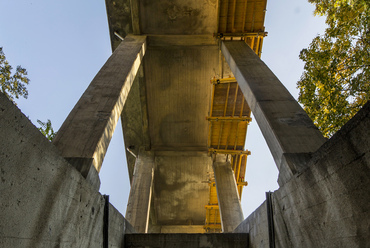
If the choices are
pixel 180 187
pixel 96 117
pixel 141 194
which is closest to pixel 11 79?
pixel 96 117

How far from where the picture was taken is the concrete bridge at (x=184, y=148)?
110 inches

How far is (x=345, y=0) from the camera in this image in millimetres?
7320

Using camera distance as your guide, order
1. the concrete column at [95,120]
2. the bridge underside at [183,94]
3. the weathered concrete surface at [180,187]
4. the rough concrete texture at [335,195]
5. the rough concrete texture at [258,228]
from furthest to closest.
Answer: the weathered concrete surface at [180,187]
the bridge underside at [183,94]
the rough concrete texture at [258,228]
the concrete column at [95,120]
the rough concrete texture at [335,195]

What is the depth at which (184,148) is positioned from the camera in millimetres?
18328

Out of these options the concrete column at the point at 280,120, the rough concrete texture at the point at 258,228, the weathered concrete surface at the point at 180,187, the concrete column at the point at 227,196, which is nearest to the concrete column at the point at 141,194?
the weathered concrete surface at the point at 180,187

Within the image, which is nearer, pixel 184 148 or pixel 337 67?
pixel 337 67

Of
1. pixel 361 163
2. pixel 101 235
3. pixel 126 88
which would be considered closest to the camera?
pixel 361 163

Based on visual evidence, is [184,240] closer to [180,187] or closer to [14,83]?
[14,83]

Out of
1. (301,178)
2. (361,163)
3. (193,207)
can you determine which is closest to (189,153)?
(193,207)

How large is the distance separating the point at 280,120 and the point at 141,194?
426 inches

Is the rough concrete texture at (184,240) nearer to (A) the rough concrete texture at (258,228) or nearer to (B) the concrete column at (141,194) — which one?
(A) the rough concrete texture at (258,228)

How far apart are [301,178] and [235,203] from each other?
9.96m

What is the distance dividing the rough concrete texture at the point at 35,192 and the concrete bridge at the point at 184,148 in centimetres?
1

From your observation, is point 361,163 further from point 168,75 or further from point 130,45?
point 168,75
